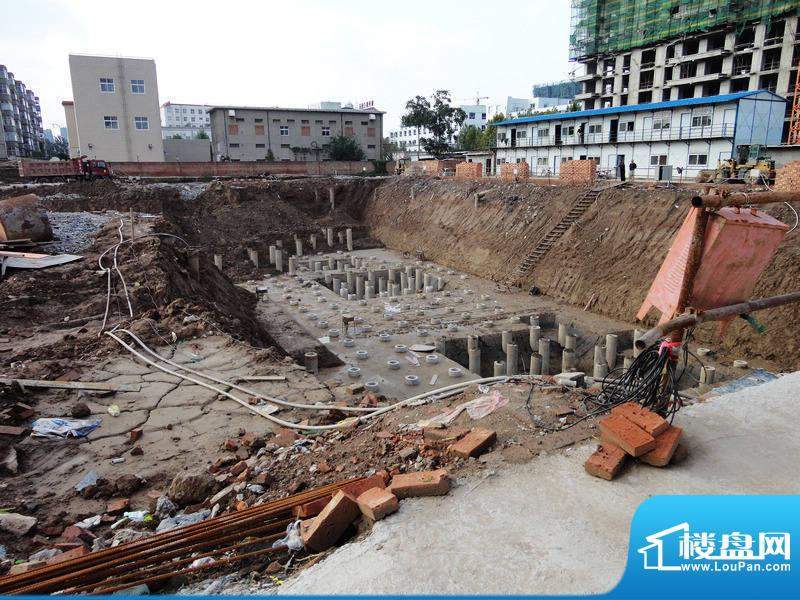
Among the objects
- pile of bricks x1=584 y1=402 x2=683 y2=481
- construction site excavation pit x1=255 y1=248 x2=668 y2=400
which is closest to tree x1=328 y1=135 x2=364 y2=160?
construction site excavation pit x1=255 y1=248 x2=668 y2=400

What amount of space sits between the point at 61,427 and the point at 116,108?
4238 centimetres

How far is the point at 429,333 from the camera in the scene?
1559 cm

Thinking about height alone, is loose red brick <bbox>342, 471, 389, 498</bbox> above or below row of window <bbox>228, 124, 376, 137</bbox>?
below

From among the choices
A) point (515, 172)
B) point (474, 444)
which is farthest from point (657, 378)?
point (515, 172)

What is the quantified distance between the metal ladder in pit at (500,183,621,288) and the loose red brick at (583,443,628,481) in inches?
653

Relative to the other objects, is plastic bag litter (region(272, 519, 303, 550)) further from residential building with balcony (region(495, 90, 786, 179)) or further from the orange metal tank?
residential building with balcony (region(495, 90, 786, 179))

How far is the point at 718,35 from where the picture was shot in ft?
140

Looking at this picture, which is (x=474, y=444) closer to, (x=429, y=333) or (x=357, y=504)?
(x=357, y=504)

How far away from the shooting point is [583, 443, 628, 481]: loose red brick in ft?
13.7

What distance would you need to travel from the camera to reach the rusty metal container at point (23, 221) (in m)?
13.2

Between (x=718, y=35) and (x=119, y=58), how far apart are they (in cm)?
4787

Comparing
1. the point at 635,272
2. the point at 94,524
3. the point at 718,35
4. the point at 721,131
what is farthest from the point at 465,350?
the point at 718,35

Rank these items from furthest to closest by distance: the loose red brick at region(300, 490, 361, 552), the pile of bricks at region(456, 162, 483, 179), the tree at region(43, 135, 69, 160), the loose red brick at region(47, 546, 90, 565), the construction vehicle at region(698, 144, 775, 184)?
1. the tree at region(43, 135, 69, 160)
2. the pile of bricks at region(456, 162, 483, 179)
3. the construction vehicle at region(698, 144, 775, 184)
4. the loose red brick at region(47, 546, 90, 565)
5. the loose red brick at region(300, 490, 361, 552)

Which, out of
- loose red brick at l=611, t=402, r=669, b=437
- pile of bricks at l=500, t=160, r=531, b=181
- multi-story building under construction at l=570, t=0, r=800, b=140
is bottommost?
loose red brick at l=611, t=402, r=669, b=437
